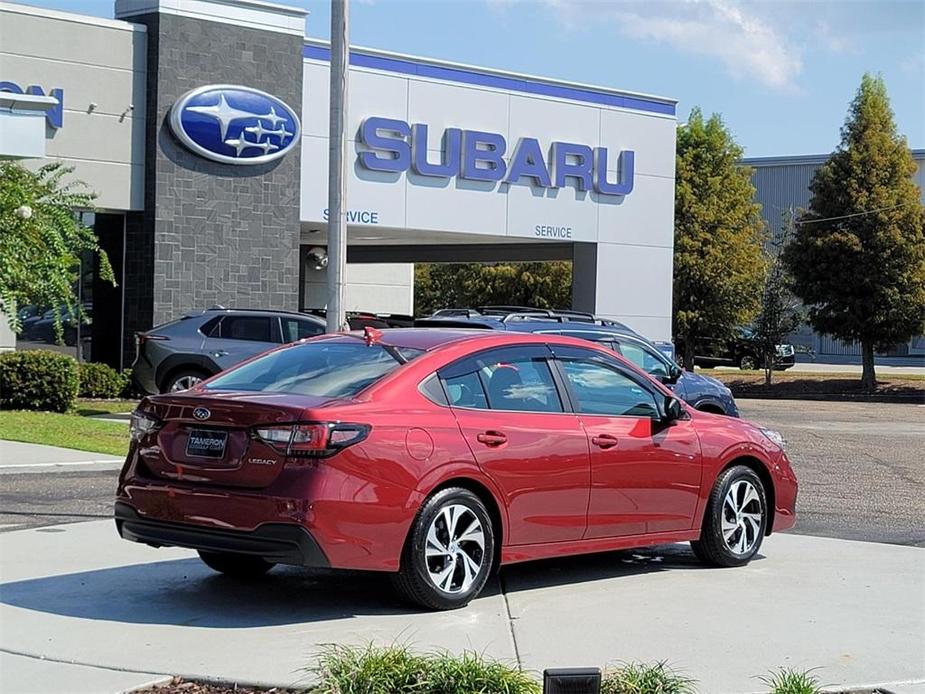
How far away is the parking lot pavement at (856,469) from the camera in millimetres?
11844

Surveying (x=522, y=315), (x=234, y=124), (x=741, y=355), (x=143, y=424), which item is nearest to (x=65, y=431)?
(x=522, y=315)

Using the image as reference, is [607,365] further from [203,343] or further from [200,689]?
[203,343]

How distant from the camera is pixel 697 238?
47938mm

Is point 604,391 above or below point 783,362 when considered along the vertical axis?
above

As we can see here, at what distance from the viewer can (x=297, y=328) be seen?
22.4 metres

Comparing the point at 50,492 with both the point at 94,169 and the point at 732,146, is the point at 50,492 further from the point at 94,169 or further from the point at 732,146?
the point at 732,146

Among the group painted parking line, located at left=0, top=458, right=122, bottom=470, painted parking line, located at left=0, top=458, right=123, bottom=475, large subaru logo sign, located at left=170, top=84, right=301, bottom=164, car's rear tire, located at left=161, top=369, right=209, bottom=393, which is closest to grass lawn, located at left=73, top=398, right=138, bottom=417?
car's rear tire, located at left=161, top=369, right=209, bottom=393

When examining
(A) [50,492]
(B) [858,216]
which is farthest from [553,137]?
(A) [50,492]

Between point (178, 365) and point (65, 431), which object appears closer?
point (65, 431)

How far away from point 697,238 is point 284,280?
23.7m

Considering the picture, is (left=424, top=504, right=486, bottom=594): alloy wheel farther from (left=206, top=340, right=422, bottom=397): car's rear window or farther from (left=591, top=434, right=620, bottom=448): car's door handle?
(left=591, top=434, right=620, bottom=448): car's door handle

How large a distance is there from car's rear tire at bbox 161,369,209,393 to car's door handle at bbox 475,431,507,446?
14.0 metres

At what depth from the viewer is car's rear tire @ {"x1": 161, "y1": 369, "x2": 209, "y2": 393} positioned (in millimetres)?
21484

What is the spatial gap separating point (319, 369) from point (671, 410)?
2.42 meters
